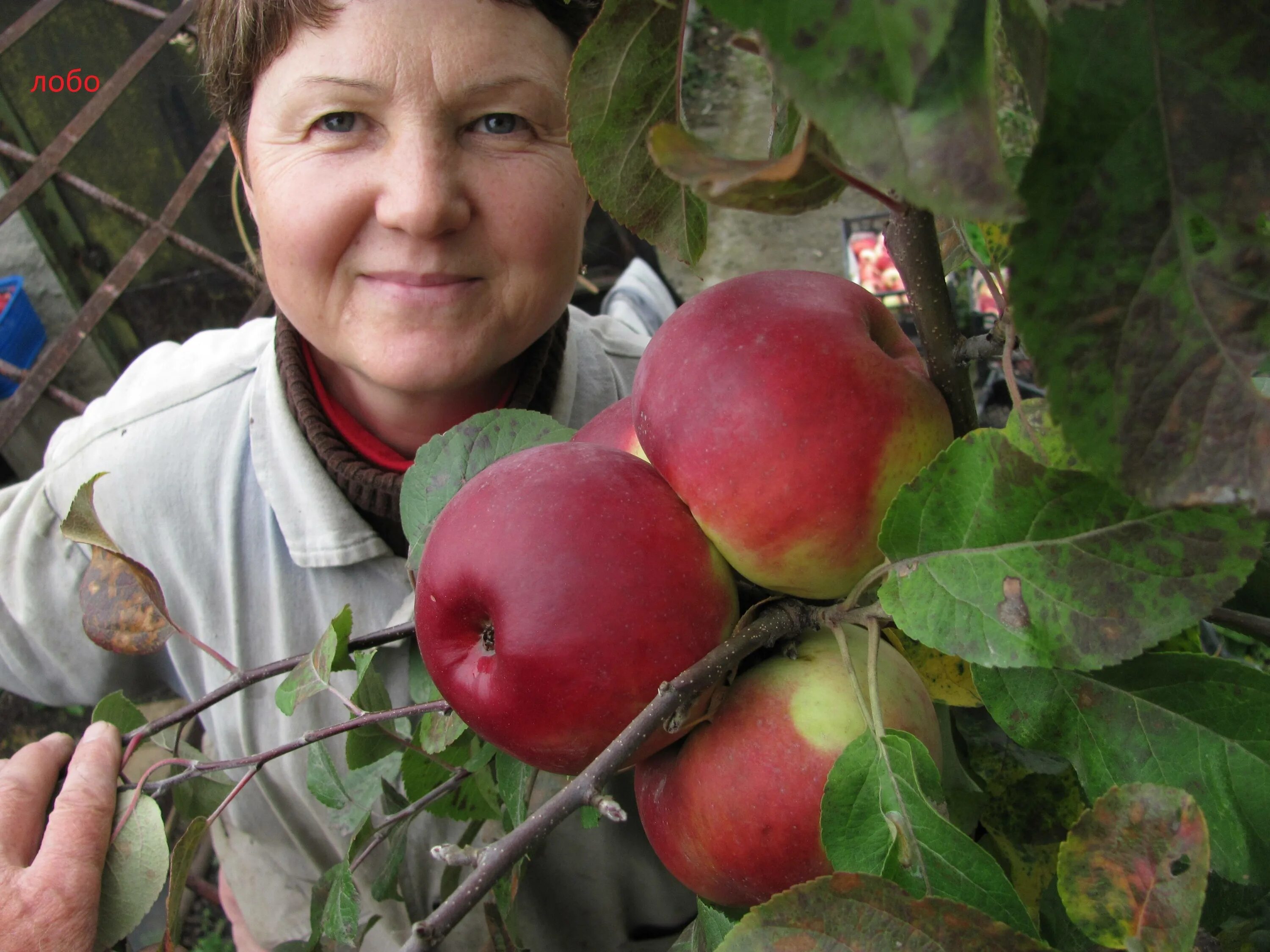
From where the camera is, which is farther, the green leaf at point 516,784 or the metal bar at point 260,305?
the metal bar at point 260,305

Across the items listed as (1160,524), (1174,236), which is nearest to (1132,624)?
(1160,524)

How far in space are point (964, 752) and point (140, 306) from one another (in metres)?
2.81

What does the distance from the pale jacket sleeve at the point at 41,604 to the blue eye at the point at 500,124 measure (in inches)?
29.8

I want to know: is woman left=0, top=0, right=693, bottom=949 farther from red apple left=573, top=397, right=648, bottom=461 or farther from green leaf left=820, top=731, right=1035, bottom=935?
green leaf left=820, top=731, right=1035, bottom=935

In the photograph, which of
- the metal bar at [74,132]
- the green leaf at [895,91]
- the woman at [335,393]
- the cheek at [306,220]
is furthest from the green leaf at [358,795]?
the metal bar at [74,132]

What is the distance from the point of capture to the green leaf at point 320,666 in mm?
562

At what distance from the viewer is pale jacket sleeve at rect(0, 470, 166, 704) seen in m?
1.15

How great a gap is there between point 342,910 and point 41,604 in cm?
77

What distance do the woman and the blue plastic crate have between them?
4.31 ft

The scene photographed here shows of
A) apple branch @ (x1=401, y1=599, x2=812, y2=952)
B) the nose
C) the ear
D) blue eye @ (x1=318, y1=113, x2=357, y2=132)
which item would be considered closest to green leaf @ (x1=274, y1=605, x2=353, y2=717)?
apple branch @ (x1=401, y1=599, x2=812, y2=952)

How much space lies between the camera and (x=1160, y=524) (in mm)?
318

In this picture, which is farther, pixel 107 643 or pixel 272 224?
pixel 272 224

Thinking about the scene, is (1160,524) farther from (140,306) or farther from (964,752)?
(140,306)

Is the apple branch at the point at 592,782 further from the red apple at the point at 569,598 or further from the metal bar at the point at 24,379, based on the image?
the metal bar at the point at 24,379
